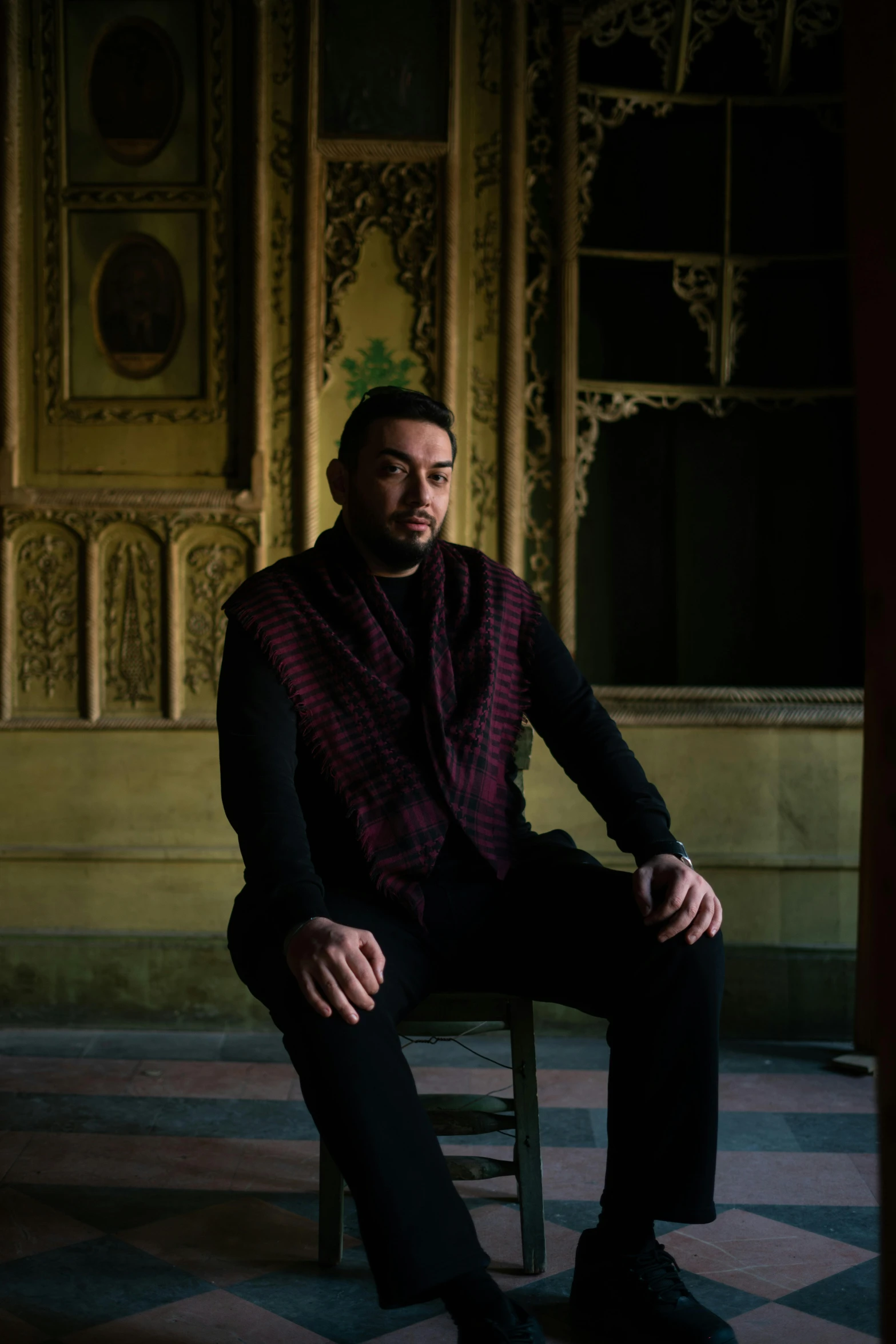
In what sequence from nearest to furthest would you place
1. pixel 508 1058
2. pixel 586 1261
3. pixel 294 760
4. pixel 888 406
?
pixel 888 406, pixel 586 1261, pixel 294 760, pixel 508 1058

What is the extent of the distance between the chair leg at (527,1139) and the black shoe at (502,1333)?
0.37 metres

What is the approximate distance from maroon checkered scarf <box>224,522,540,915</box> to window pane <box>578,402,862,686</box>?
155cm

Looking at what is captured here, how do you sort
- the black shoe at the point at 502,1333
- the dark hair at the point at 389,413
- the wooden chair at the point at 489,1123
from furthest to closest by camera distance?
1. the dark hair at the point at 389,413
2. the wooden chair at the point at 489,1123
3. the black shoe at the point at 502,1333

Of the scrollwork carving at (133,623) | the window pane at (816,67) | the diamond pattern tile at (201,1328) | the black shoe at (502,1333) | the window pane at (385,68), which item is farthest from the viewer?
the window pane at (816,67)

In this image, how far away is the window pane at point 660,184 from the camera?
371cm

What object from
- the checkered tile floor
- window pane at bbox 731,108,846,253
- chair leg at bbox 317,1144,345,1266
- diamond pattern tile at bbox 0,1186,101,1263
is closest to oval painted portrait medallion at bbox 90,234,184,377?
window pane at bbox 731,108,846,253

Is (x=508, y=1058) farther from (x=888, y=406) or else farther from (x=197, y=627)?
(x=888, y=406)

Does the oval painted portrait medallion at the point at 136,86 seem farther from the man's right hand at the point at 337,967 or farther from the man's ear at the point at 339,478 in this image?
the man's right hand at the point at 337,967

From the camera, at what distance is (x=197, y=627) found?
3.54 m

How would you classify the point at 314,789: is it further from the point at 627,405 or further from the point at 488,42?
the point at 488,42

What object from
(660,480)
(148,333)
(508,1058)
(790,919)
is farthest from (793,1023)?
(148,333)

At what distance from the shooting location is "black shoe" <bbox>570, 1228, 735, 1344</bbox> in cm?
170

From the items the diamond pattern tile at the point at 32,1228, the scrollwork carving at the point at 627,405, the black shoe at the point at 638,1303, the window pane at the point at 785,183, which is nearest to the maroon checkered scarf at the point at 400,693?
the black shoe at the point at 638,1303

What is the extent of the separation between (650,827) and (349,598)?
66 cm
